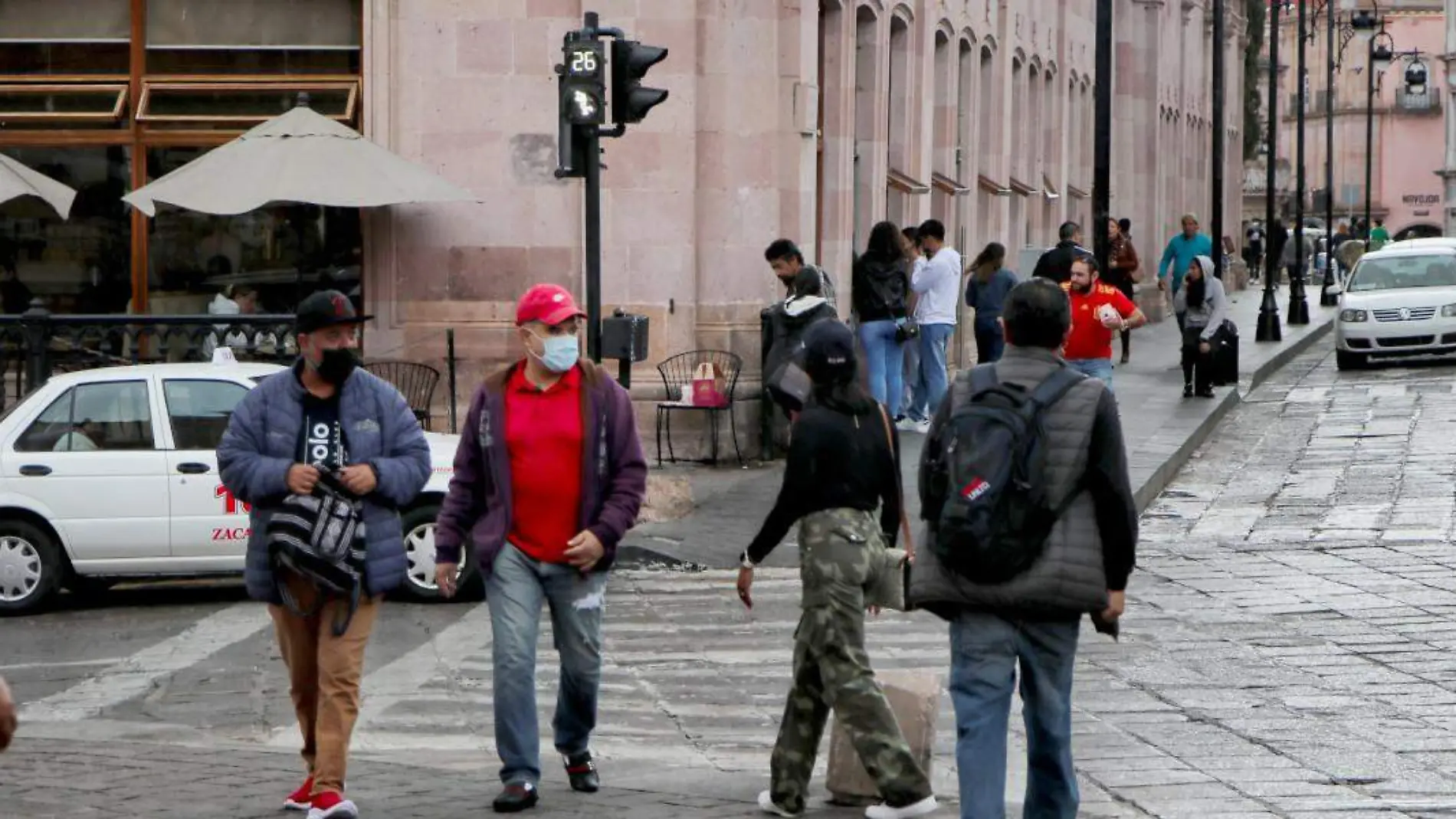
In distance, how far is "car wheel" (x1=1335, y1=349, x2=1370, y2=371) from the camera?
3191 cm

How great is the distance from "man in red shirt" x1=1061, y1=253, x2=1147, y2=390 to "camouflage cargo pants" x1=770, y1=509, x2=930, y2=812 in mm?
8834

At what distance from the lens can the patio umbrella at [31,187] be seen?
1928 cm

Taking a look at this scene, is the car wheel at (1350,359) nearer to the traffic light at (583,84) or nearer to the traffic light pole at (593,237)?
the traffic light pole at (593,237)

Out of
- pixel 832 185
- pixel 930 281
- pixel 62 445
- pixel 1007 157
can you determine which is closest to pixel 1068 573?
pixel 62 445

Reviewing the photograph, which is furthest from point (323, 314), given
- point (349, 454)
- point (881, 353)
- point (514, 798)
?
point (881, 353)

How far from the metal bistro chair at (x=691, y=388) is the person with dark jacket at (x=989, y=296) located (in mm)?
3069

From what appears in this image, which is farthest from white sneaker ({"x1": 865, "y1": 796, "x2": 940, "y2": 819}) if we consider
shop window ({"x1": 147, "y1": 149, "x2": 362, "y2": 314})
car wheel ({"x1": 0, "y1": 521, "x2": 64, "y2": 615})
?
shop window ({"x1": 147, "y1": 149, "x2": 362, "y2": 314})

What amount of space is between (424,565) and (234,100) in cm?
792

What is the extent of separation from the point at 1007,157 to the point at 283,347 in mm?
17350

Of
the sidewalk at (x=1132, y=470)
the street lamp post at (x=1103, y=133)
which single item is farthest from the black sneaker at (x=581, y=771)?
the street lamp post at (x=1103, y=133)

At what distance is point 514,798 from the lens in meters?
8.45

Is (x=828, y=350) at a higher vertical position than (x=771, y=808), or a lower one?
higher

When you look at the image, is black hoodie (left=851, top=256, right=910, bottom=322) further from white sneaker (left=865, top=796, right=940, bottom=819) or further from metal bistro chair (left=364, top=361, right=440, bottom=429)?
white sneaker (left=865, top=796, right=940, bottom=819)

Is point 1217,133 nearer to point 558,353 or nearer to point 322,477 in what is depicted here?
point 558,353
